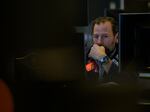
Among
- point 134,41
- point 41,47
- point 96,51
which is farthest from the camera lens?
point 41,47

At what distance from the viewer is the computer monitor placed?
167cm

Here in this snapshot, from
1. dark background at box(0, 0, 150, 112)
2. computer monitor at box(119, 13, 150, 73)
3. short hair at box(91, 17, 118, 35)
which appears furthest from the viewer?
dark background at box(0, 0, 150, 112)

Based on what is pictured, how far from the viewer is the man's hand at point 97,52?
1.87m

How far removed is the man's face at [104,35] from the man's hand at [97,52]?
0.03m

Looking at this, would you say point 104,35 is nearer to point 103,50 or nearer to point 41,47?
point 103,50

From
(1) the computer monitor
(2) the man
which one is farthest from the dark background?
(1) the computer monitor

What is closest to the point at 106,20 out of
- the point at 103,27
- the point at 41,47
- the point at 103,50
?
the point at 103,27

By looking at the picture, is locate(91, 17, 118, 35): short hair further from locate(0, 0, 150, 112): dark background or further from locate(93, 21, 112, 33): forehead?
locate(0, 0, 150, 112): dark background

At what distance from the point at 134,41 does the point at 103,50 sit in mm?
245

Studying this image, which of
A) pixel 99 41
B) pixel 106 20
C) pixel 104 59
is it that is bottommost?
pixel 104 59

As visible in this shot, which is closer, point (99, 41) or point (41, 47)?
point (99, 41)

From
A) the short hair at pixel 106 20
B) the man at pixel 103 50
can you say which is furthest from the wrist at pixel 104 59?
the short hair at pixel 106 20

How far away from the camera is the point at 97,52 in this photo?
73.5 inches

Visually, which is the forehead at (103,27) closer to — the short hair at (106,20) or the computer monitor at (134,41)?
the short hair at (106,20)
